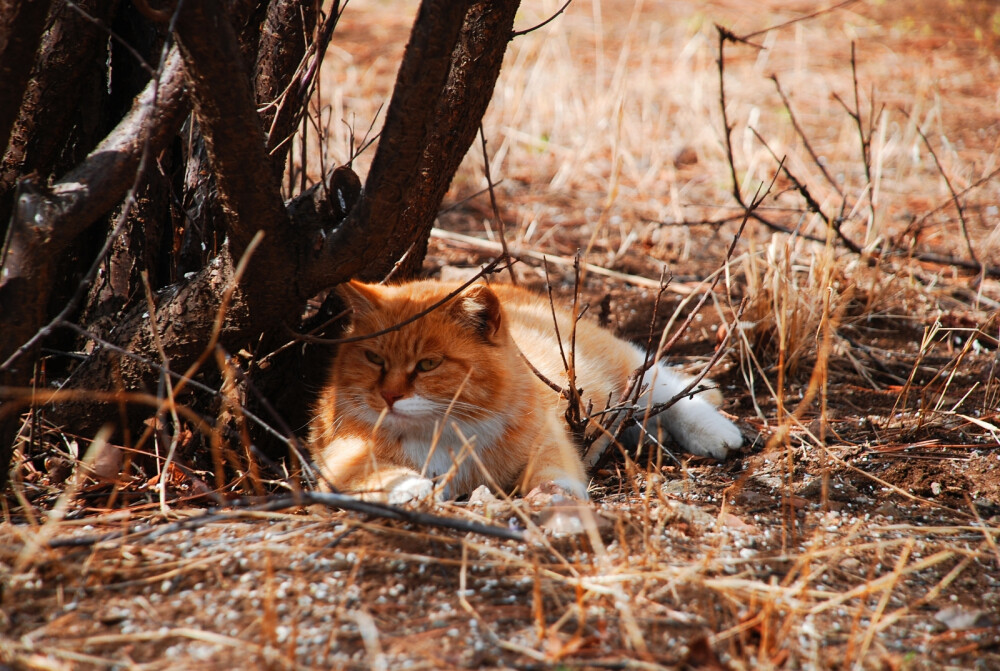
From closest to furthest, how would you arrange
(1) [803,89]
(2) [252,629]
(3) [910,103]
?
(2) [252,629] → (3) [910,103] → (1) [803,89]

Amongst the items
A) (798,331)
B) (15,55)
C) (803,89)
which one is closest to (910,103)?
(803,89)

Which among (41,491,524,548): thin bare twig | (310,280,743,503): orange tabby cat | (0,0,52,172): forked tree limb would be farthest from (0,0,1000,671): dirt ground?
(0,0,52,172): forked tree limb

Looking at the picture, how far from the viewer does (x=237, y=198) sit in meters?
2.12

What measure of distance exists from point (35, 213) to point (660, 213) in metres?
4.00

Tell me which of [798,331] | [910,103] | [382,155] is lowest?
[798,331]

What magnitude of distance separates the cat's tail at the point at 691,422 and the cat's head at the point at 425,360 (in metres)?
0.58

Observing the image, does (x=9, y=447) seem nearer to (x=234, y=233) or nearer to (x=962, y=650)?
(x=234, y=233)

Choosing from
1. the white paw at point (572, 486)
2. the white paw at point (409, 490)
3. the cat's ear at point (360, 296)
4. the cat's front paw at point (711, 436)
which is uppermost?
the cat's ear at point (360, 296)

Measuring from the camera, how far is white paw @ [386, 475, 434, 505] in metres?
2.34

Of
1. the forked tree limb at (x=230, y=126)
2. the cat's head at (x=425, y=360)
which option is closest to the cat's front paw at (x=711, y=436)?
the cat's head at (x=425, y=360)

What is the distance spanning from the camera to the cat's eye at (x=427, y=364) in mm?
2662

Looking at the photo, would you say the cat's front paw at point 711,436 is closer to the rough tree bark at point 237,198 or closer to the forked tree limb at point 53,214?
the rough tree bark at point 237,198

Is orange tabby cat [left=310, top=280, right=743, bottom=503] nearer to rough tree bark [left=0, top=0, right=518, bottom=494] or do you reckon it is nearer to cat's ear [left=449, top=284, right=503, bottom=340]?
cat's ear [left=449, top=284, right=503, bottom=340]

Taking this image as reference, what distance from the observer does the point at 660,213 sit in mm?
5285
